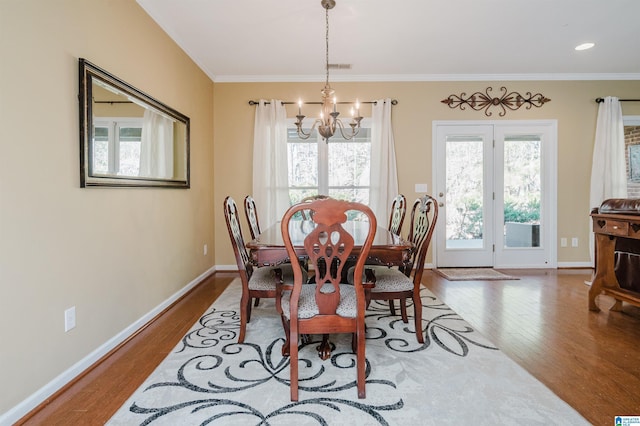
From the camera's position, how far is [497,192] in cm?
447

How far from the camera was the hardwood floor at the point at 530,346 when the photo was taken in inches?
61.9

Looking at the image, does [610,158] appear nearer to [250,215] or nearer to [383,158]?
[383,158]

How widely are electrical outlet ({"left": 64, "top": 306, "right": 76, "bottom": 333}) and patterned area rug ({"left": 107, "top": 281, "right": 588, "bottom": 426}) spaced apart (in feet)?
1.74

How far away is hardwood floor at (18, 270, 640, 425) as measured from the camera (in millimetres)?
1572

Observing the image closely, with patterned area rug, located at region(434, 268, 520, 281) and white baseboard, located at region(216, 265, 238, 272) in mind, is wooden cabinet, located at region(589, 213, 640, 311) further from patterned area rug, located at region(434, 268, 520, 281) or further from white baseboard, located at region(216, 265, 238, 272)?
white baseboard, located at region(216, 265, 238, 272)

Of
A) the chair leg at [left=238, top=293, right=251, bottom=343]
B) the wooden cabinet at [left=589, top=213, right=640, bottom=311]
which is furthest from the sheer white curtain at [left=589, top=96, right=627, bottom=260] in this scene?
the chair leg at [left=238, top=293, right=251, bottom=343]

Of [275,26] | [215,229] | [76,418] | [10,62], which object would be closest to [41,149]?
[10,62]

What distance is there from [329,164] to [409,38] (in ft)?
5.80

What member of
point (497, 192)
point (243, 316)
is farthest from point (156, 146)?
point (497, 192)

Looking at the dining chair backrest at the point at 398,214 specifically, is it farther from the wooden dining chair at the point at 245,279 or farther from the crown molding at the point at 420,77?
the crown molding at the point at 420,77

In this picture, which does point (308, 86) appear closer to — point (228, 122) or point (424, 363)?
point (228, 122)

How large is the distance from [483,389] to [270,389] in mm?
1088

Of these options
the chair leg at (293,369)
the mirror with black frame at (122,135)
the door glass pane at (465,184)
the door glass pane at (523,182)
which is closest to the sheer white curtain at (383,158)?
the door glass pane at (465,184)

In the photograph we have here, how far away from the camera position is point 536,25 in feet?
10.1
